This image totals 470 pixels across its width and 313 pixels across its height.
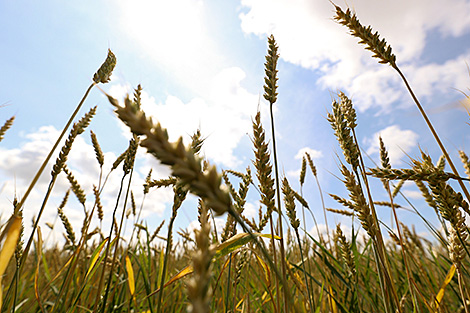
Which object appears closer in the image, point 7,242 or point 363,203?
point 7,242

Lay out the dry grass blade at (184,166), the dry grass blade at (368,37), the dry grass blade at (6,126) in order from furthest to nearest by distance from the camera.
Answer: the dry grass blade at (6,126) < the dry grass blade at (368,37) < the dry grass blade at (184,166)

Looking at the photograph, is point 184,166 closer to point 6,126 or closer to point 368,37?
point 368,37

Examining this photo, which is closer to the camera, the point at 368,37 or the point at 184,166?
the point at 184,166

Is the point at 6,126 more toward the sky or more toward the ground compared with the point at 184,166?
more toward the sky

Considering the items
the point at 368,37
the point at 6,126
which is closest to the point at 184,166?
the point at 368,37

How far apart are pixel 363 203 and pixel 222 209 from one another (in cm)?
109

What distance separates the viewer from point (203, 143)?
1486 mm

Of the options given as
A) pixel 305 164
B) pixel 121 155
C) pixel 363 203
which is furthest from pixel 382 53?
pixel 305 164

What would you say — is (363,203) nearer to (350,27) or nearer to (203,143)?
(203,143)

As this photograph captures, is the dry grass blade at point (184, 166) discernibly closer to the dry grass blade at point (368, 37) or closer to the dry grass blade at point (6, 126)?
the dry grass blade at point (368, 37)

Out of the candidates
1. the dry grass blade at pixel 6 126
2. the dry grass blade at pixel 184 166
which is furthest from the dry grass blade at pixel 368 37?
the dry grass blade at pixel 6 126

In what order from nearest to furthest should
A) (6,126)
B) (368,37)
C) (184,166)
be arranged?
(184,166), (368,37), (6,126)

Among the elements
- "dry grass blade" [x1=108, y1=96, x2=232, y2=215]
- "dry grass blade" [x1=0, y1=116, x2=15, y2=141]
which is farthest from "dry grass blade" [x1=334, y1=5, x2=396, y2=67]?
"dry grass blade" [x1=0, y1=116, x2=15, y2=141]

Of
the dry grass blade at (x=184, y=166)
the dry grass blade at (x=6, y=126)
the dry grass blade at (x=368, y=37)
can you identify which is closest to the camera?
the dry grass blade at (x=184, y=166)
